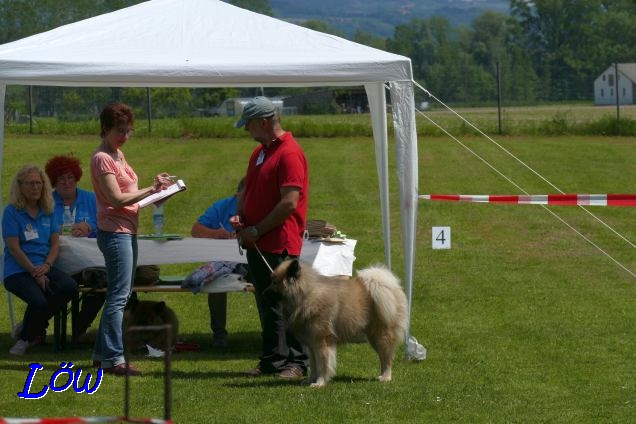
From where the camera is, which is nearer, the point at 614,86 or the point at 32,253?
the point at 32,253

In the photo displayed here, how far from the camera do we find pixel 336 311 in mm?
7035

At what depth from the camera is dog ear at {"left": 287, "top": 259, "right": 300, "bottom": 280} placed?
6.83m

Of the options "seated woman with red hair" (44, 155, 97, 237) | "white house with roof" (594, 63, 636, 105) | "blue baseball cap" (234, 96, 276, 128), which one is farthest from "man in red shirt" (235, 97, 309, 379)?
"white house with roof" (594, 63, 636, 105)

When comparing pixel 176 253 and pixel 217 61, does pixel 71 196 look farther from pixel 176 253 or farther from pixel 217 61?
pixel 217 61

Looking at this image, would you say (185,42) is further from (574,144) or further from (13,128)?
(13,128)

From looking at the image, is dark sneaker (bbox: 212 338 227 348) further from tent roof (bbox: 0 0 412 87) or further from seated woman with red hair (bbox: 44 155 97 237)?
tent roof (bbox: 0 0 412 87)

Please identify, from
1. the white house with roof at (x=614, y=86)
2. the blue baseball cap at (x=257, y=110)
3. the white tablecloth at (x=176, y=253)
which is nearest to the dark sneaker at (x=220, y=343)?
the white tablecloth at (x=176, y=253)

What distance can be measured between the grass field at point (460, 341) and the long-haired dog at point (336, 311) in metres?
0.20

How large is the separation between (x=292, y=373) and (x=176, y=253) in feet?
5.10

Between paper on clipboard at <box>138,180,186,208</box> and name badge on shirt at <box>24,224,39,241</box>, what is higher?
paper on clipboard at <box>138,180,186,208</box>

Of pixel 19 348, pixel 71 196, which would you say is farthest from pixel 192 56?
pixel 19 348

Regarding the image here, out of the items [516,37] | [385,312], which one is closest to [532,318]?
[385,312]

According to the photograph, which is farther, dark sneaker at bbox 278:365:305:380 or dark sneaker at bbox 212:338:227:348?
dark sneaker at bbox 212:338:227:348

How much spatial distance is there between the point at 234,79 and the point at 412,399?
8.42 feet
